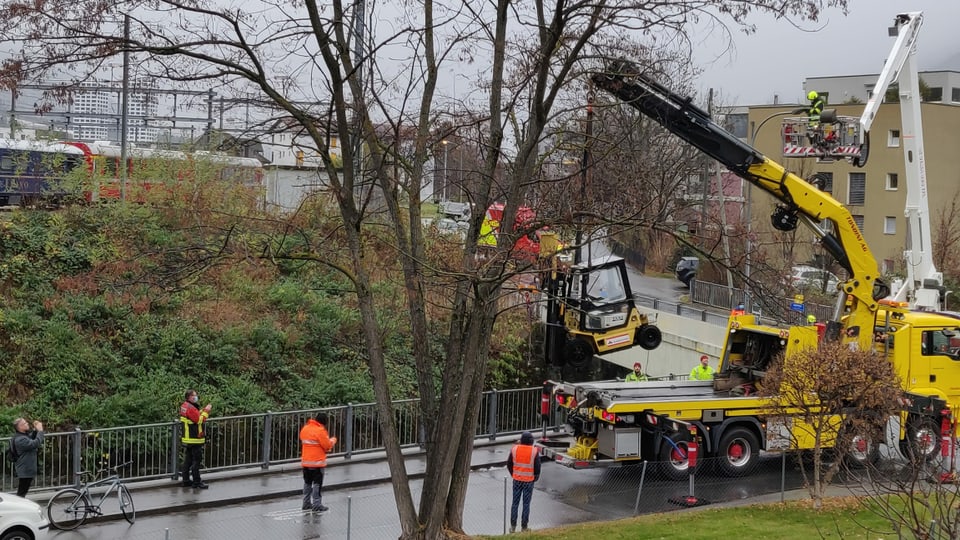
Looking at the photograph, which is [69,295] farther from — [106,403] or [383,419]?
[383,419]

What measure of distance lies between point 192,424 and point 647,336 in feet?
30.8

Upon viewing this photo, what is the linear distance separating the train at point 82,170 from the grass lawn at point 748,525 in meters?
19.3

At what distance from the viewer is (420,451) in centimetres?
1975

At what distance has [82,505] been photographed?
14.2m

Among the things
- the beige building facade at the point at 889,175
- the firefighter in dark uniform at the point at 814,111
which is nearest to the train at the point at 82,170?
the firefighter in dark uniform at the point at 814,111

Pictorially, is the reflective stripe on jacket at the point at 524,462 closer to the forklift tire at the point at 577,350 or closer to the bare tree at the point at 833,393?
the bare tree at the point at 833,393

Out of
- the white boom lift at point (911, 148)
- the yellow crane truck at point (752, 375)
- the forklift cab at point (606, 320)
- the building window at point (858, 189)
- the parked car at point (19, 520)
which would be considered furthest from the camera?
the building window at point (858, 189)

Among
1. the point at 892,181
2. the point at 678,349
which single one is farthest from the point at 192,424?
the point at 892,181

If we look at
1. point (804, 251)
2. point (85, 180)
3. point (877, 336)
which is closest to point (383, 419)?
point (877, 336)

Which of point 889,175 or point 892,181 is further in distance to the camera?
point 892,181

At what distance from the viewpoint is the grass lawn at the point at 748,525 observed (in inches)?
524

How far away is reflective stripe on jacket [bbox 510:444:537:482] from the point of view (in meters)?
14.3

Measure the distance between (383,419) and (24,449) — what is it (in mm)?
5958

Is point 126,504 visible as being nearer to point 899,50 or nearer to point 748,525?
point 748,525
